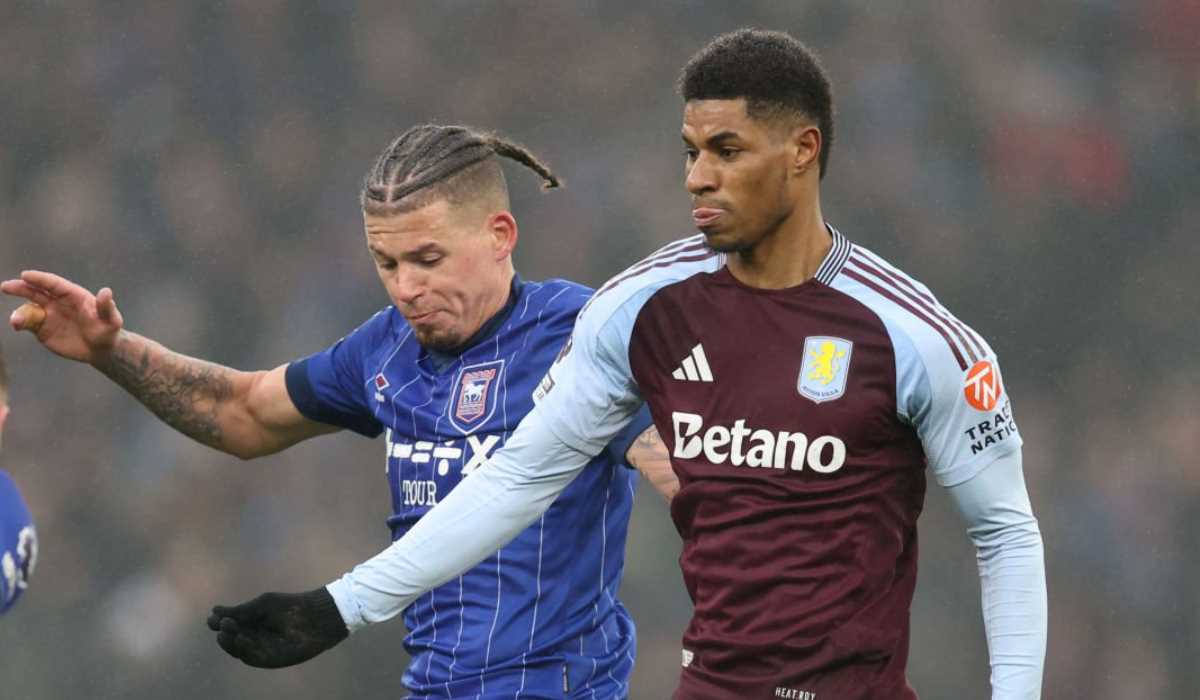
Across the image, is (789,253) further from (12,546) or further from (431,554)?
(12,546)

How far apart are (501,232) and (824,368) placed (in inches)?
41.8

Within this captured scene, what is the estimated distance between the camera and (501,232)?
380 cm

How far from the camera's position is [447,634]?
360 centimetres

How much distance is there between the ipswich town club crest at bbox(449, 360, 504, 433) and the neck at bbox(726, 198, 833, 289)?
2.64ft

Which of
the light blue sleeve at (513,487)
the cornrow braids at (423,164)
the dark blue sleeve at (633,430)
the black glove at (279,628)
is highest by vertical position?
the cornrow braids at (423,164)

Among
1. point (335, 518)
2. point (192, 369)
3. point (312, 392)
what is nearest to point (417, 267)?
point (312, 392)

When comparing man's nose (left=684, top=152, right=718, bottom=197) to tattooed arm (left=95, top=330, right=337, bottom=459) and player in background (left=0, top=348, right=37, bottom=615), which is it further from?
tattooed arm (left=95, top=330, right=337, bottom=459)

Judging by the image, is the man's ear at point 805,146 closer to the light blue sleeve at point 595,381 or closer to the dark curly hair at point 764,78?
the dark curly hair at point 764,78

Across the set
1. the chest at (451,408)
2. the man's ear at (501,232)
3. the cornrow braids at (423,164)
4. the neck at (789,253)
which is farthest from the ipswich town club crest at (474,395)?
the neck at (789,253)

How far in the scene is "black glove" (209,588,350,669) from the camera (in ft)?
10.3

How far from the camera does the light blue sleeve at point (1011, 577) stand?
293cm

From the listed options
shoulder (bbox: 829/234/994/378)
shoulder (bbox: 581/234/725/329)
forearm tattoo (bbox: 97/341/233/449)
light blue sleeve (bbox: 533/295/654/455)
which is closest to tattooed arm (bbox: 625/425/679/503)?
light blue sleeve (bbox: 533/295/654/455)

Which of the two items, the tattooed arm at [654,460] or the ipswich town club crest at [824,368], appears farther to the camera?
the tattooed arm at [654,460]

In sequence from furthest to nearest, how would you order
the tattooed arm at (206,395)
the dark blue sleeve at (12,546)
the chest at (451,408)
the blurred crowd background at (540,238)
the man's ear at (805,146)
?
1. the blurred crowd background at (540,238)
2. the tattooed arm at (206,395)
3. the chest at (451,408)
4. the man's ear at (805,146)
5. the dark blue sleeve at (12,546)
